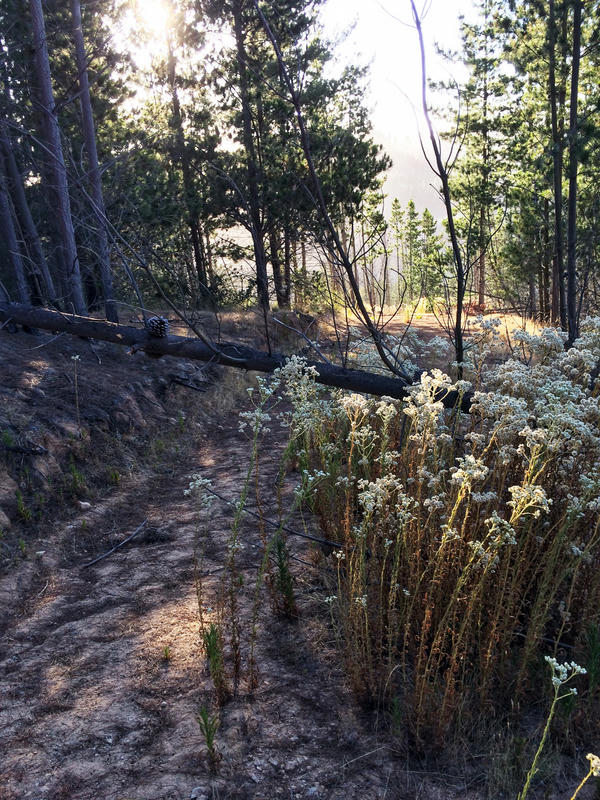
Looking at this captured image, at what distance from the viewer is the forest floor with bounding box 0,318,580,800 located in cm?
246

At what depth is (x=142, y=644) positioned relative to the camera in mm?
3383

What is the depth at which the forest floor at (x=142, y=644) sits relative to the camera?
2.46 metres

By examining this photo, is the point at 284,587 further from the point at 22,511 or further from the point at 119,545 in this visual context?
the point at 22,511

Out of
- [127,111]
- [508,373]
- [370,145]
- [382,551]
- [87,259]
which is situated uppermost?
[127,111]

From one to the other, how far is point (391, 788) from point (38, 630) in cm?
244

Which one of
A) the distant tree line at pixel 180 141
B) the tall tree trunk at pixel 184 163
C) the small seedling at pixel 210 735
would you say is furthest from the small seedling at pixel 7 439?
the tall tree trunk at pixel 184 163

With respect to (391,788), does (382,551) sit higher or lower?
higher

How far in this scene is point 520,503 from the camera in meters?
2.45

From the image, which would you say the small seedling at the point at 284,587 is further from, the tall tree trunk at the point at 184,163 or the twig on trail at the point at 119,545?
the tall tree trunk at the point at 184,163

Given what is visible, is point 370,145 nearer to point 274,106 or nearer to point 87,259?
point 274,106

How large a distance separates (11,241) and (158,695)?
30.9 feet

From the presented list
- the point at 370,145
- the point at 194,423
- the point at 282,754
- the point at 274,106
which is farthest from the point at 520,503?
the point at 370,145

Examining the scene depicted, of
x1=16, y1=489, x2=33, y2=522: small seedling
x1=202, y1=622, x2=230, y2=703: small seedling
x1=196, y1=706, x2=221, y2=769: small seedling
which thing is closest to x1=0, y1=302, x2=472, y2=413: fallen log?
x1=16, y1=489, x2=33, y2=522: small seedling

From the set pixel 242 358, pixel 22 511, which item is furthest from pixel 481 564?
pixel 22 511
